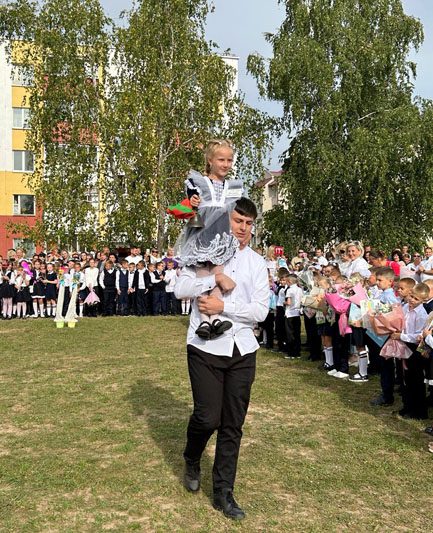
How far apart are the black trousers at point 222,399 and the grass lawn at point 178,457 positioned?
1.20 ft

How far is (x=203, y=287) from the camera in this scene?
4406 millimetres

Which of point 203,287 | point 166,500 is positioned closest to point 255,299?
point 203,287

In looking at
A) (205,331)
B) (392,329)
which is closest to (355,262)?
(392,329)

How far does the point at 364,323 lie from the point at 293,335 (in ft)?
11.1

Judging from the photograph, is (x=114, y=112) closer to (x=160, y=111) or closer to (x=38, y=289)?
(x=160, y=111)

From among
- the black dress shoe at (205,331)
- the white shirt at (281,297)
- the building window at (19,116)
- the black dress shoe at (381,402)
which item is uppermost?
the building window at (19,116)

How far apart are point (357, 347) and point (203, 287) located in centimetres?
539

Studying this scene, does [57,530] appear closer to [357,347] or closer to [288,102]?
[357,347]

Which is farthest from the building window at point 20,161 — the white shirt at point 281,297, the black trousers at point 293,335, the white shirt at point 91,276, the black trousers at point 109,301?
the black trousers at point 293,335

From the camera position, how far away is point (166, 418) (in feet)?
23.0

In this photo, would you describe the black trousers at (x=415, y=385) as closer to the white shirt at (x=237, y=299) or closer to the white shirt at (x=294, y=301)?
the white shirt at (x=237, y=299)

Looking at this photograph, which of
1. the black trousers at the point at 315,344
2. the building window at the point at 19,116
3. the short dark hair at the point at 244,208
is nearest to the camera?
the short dark hair at the point at 244,208

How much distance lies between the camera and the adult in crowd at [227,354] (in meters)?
4.42

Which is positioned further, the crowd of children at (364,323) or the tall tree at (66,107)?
the tall tree at (66,107)
